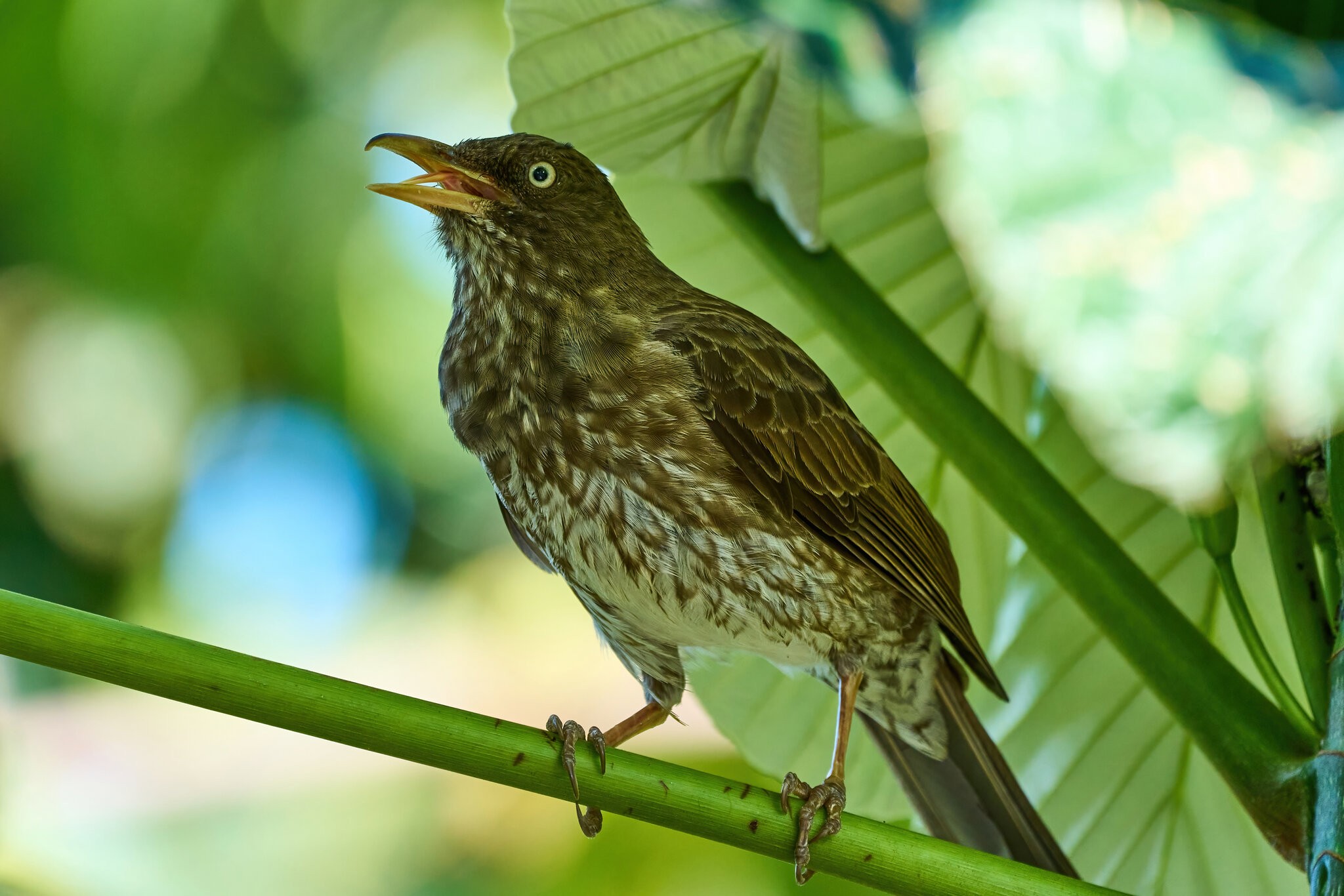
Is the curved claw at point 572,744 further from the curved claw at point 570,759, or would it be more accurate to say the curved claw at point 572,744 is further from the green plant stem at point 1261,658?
the green plant stem at point 1261,658

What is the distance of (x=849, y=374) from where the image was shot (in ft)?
5.11

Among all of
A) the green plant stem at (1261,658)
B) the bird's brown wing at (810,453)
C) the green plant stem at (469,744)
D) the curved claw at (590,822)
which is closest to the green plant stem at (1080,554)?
the green plant stem at (1261,658)

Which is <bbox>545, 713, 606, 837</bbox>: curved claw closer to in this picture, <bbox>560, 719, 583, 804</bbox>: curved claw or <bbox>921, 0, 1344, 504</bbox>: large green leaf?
<bbox>560, 719, 583, 804</bbox>: curved claw

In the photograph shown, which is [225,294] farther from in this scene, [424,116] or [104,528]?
[424,116]

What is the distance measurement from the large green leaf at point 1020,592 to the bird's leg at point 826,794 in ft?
0.64

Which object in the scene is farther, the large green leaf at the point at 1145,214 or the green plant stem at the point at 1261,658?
the green plant stem at the point at 1261,658

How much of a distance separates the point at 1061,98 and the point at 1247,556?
0.81 meters

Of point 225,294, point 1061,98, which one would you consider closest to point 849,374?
point 1061,98

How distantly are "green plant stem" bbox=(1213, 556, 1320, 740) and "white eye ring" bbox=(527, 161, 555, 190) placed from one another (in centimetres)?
81

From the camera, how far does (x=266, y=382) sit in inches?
214

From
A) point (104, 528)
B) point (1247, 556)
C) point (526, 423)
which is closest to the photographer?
point (526, 423)

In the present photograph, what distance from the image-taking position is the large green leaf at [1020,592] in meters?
1.57

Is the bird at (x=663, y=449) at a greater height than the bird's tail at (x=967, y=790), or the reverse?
the bird at (x=663, y=449)

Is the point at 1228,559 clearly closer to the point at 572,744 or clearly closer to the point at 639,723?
the point at 572,744
